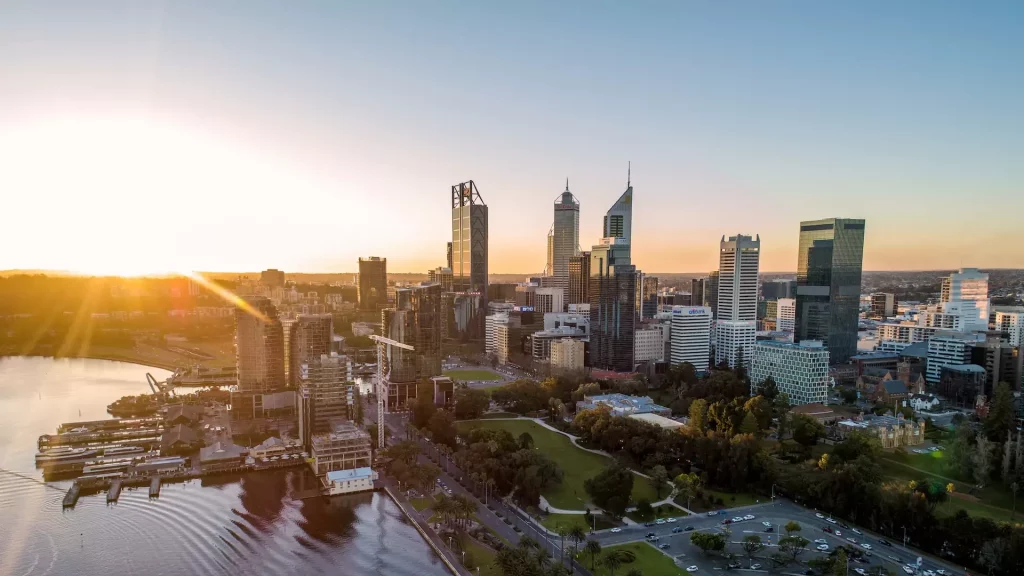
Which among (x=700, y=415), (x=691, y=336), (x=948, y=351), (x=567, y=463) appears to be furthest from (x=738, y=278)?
(x=567, y=463)

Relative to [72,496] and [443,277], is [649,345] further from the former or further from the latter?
[72,496]

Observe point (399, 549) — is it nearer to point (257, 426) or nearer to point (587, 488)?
point (587, 488)

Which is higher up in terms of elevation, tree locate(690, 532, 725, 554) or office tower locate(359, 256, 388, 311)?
office tower locate(359, 256, 388, 311)

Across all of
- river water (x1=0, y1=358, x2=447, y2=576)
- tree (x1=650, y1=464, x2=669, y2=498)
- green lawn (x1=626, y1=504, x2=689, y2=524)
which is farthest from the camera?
tree (x1=650, y1=464, x2=669, y2=498)

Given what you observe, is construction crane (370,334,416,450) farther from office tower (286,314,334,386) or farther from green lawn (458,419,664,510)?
green lawn (458,419,664,510)

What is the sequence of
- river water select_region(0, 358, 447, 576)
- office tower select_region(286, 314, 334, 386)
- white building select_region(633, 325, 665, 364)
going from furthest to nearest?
white building select_region(633, 325, 665, 364) → office tower select_region(286, 314, 334, 386) → river water select_region(0, 358, 447, 576)

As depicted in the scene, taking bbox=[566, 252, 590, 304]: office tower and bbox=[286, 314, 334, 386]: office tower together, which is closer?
bbox=[286, 314, 334, 386]: office tower

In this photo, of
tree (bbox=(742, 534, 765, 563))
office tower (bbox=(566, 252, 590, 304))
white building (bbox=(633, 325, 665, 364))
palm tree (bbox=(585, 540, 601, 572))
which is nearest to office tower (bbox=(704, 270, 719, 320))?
office tower (bbox=(566, 252, 590, 304))
